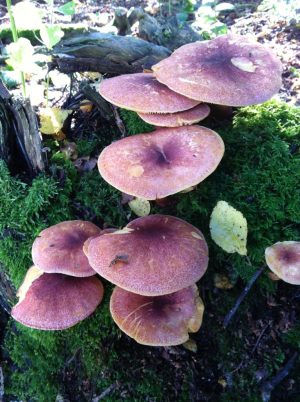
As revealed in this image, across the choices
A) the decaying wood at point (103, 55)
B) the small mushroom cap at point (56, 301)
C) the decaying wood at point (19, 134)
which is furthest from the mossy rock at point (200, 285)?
the decaying wood at point (103, 55)

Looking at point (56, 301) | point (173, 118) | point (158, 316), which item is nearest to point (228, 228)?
point (158, 316)

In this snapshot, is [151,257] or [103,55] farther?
[103,55]

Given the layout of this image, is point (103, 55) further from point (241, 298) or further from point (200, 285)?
point (241, 298)

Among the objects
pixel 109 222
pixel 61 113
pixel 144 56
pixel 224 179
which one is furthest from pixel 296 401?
pixel 144 56

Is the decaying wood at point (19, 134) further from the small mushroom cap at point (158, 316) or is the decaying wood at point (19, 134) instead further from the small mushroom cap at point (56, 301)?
the small mushroom cap at point (158, 316)

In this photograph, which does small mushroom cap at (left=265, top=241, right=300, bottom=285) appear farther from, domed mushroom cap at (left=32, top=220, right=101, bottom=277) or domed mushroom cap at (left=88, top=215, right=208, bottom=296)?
domed mushroom cap at (left=32, top=220, right=101, bottom=277)

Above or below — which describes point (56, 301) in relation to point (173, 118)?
below

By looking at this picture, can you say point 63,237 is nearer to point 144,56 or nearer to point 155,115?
point 155,115
